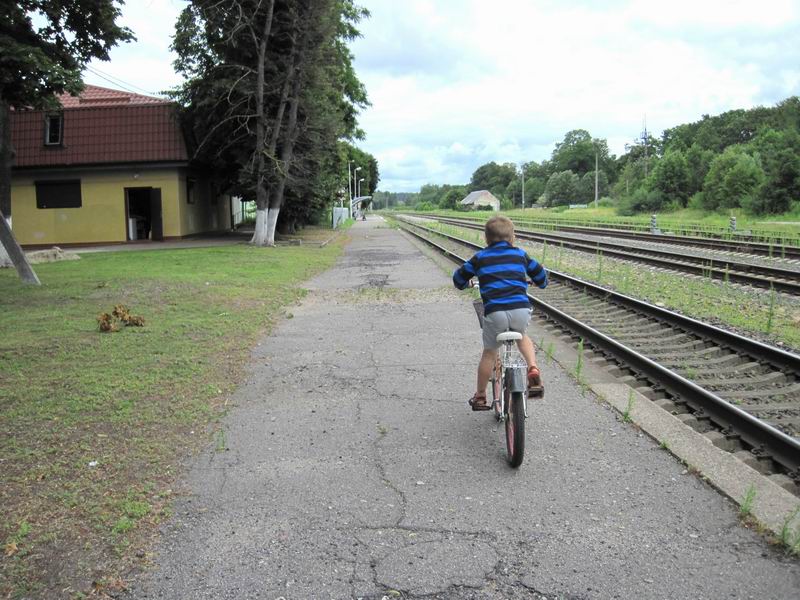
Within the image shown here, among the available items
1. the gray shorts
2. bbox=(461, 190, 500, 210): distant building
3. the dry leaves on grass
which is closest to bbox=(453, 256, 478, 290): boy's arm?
the gray shorts

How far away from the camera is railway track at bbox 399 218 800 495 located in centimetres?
491

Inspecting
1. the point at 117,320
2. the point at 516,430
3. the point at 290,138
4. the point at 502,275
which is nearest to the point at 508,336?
the point at 502,275

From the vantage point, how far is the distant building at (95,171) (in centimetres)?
2994

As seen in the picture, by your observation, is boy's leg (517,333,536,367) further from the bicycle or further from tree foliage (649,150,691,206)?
tree foliage (649,150,691,206)

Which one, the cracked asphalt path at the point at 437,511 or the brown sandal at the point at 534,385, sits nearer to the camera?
the cracked asphalt path at the point at 437,511

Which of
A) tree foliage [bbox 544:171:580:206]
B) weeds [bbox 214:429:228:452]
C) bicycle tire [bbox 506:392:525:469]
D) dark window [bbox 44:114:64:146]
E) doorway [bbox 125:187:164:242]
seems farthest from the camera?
tree foliage [bbox 544:171:580:206]

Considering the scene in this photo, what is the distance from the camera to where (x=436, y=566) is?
10.8 ft

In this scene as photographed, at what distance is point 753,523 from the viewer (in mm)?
3641

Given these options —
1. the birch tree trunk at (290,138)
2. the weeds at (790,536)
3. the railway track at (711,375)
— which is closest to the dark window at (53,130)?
the birch tree trunk at (290,138)

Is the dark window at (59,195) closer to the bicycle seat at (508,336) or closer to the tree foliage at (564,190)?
the bicycle seat at (508,336)

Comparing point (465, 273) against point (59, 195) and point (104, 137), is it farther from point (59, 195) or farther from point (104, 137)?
point (59, 195)

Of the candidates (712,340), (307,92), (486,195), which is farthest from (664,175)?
(486,195)

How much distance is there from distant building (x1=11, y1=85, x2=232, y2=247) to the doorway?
0.06 metres

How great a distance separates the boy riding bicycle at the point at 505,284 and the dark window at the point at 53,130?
3027 cm
